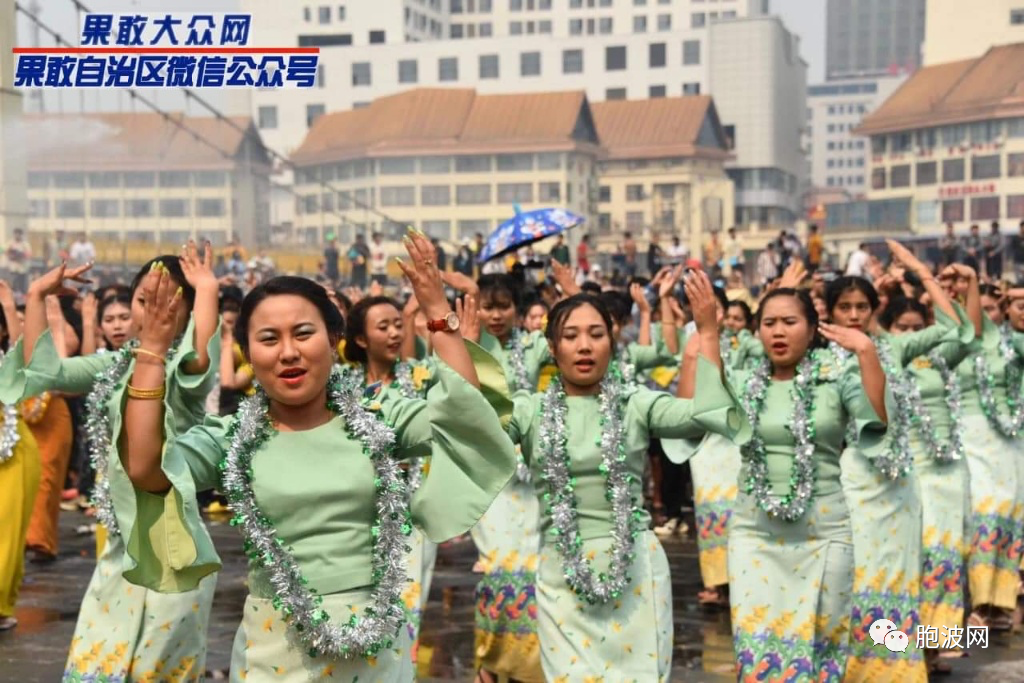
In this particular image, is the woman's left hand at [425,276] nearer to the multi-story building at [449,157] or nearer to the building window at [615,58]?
the multi-story building at [449,157]

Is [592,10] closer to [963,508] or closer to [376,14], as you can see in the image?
[376,14]

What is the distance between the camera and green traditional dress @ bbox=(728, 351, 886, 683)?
6488 mm

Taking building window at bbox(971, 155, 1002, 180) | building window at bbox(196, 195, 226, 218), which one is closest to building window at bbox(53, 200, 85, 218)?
building window at bbox(196, 195, 226, 218)

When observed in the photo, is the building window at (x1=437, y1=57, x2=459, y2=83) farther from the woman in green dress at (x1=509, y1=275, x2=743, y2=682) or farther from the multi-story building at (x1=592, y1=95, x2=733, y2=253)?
the woman in green dress at (x1=509, y1=275, x2=743, y2=682)

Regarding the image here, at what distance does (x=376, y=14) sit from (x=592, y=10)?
18139mm

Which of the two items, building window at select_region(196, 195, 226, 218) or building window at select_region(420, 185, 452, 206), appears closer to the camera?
building window at select_region(196, 195, 226, 218)

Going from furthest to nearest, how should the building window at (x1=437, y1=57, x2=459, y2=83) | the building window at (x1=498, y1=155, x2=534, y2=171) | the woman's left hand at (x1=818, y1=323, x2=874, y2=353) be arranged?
the building window at (x1=437, y1=57, x2=459, y2=83) < the building window at (x1=498, y1=155, x2=534, y2=171) < the woman's left hand at (x1=818, y1=323, x2=874, y2=353)

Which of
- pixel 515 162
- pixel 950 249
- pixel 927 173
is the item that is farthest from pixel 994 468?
pixel 927 173

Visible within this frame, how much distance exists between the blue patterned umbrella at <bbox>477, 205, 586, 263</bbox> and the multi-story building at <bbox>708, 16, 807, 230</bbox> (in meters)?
68.4

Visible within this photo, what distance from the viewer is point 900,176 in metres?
72.0

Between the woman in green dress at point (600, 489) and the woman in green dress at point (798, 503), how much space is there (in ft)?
2.81

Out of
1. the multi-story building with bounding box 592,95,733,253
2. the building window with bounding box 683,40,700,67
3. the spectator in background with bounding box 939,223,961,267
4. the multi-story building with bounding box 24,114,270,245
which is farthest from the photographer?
the building window with bounding box 683,40,700,67

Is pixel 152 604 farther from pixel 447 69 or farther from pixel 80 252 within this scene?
pixel 447 69

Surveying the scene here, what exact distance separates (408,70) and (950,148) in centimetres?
2601
